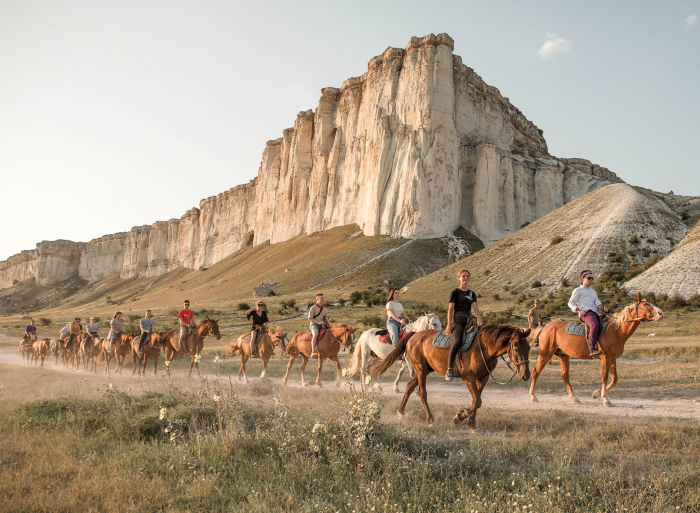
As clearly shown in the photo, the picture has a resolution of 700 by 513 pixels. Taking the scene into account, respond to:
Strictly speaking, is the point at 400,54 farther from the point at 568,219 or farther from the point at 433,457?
the point at 433,457

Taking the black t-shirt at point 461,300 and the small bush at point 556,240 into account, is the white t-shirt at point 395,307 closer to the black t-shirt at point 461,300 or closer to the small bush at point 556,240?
the black t-shirt at point 461,300

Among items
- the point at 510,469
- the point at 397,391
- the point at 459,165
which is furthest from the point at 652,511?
the point at 459,165

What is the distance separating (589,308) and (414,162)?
5772cm

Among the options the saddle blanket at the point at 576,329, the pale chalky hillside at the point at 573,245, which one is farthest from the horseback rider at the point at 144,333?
the pale chalky hillside at the point at 573,245

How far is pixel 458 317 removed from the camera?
7703 mm

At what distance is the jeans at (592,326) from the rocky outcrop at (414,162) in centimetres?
5507

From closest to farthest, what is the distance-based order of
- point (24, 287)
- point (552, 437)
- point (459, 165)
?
point (552, 437) < point (459, 165) < point (24, 287)

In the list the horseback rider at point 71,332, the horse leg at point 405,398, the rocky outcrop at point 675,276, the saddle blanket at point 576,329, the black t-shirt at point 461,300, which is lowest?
→ the horseback rider at point 71,332

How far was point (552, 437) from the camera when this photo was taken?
659cm

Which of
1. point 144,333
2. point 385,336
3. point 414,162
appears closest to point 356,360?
point 385,336

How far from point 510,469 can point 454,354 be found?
102 inches

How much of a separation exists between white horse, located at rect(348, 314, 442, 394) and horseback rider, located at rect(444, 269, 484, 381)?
324 cm

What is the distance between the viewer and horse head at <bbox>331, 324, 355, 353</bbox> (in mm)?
12859

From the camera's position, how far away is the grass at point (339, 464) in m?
4.42
